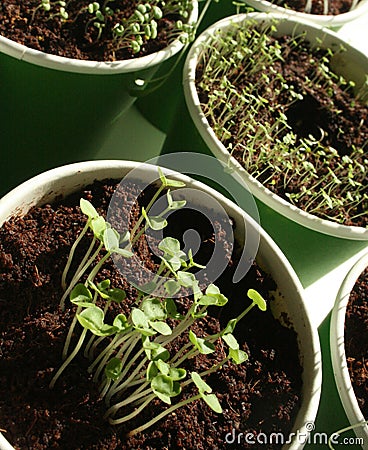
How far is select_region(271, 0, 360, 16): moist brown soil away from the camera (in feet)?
5.36

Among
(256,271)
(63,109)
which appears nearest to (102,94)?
(63,109)

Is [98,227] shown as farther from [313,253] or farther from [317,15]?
[317,15]

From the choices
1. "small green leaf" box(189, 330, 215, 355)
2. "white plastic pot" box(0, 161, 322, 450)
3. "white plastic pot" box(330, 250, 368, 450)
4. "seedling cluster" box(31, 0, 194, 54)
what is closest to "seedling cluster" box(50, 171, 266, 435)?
"small green leaf" box(189, 330, 215, 355)

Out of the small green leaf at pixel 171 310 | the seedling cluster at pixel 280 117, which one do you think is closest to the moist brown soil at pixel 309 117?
the seedling cluster at pixel 280 117

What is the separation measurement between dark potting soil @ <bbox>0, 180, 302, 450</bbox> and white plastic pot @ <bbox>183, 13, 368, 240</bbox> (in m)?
0.16

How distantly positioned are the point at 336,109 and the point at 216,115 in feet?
1.03

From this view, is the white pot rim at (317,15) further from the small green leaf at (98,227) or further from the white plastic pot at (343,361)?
the small green leaf at (98,227)

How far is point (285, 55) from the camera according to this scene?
1.49 metres

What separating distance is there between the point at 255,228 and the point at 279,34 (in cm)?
72

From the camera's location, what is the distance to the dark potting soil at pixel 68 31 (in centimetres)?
119

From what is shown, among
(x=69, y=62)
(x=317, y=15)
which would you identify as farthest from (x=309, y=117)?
(x=69, y=62)

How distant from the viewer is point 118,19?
1289 millimetres

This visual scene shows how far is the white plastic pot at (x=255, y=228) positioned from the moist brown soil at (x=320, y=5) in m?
0.85

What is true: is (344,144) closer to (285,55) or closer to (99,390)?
(285,55)
